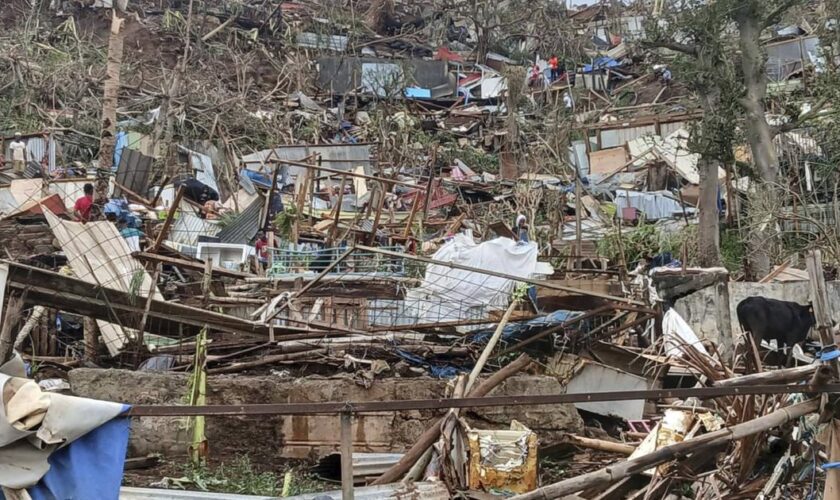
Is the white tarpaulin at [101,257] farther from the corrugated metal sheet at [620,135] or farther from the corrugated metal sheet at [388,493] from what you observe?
the corrugated metal sheet at [620,135]

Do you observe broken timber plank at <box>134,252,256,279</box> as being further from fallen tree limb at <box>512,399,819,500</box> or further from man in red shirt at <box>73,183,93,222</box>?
fallen tree limb at <box>512,399,819,500</box>

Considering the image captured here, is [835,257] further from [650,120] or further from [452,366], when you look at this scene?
[650,120]

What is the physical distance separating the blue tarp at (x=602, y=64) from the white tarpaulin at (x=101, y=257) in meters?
22.0

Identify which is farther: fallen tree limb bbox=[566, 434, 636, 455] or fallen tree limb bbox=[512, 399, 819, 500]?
fallen tree limb bbox=[566, 434, 636, 455]

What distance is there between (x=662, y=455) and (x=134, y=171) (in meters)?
13.4

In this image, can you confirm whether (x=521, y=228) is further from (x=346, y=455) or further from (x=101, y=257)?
(x=346, y=455)

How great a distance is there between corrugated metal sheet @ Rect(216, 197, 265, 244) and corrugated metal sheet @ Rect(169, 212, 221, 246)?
369 mm

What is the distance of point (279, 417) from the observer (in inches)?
265

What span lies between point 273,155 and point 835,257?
40.1ft

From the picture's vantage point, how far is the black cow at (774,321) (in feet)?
21.7

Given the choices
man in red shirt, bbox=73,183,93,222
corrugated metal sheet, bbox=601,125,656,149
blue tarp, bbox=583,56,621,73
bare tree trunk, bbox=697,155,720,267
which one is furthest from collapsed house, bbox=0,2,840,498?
blue tarp, bbox=583,56,621,73

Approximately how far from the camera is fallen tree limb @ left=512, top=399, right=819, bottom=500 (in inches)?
121

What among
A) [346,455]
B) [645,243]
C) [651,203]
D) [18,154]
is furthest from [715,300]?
[18,154]

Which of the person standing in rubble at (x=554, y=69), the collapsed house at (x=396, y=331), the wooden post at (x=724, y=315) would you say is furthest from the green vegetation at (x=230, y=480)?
the person standing in rubble at (x=554, y=69)
